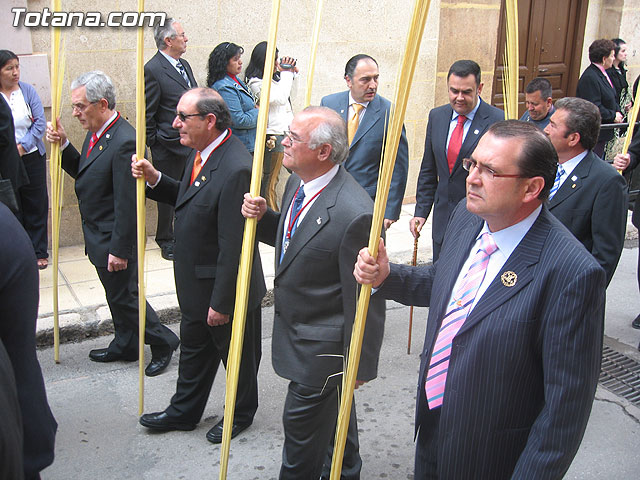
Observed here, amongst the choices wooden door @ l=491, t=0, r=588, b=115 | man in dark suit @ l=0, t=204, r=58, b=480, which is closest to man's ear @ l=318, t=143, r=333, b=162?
man in dark suit @ l=0, t=204, r=58, b=480

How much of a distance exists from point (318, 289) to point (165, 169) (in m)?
3.97

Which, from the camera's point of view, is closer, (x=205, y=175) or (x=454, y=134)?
(x=205, y=175)

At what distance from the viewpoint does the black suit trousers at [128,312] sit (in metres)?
4.70

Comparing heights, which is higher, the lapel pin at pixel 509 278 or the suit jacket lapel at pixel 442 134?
the suit jacket lapel at pixel 442 134

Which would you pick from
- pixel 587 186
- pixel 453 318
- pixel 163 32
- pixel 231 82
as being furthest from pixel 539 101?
pixel 453 318

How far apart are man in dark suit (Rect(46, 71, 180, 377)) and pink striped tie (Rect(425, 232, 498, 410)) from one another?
2.53 meters

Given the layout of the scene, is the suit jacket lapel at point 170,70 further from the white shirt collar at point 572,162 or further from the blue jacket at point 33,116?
the white shirt collar at point 572,162

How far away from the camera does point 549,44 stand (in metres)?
9.76

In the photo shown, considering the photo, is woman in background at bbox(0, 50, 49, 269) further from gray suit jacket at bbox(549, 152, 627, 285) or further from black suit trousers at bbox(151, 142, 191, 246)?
gray suit jacket at bbox(549, 152, 627, 285)

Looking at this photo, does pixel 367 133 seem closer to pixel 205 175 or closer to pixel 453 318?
pixel 205 175

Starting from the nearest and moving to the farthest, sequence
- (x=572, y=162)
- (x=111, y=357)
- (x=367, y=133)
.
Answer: (x=572, y=162)
(x=111, y=357)
(x=367, y=133)

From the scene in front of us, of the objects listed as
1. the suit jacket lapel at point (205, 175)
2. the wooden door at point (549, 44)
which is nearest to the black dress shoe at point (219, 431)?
the suit jacket lapel at point (205, 175)

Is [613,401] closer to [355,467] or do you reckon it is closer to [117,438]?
[355,467]

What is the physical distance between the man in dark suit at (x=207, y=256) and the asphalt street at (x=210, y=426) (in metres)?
0.17
